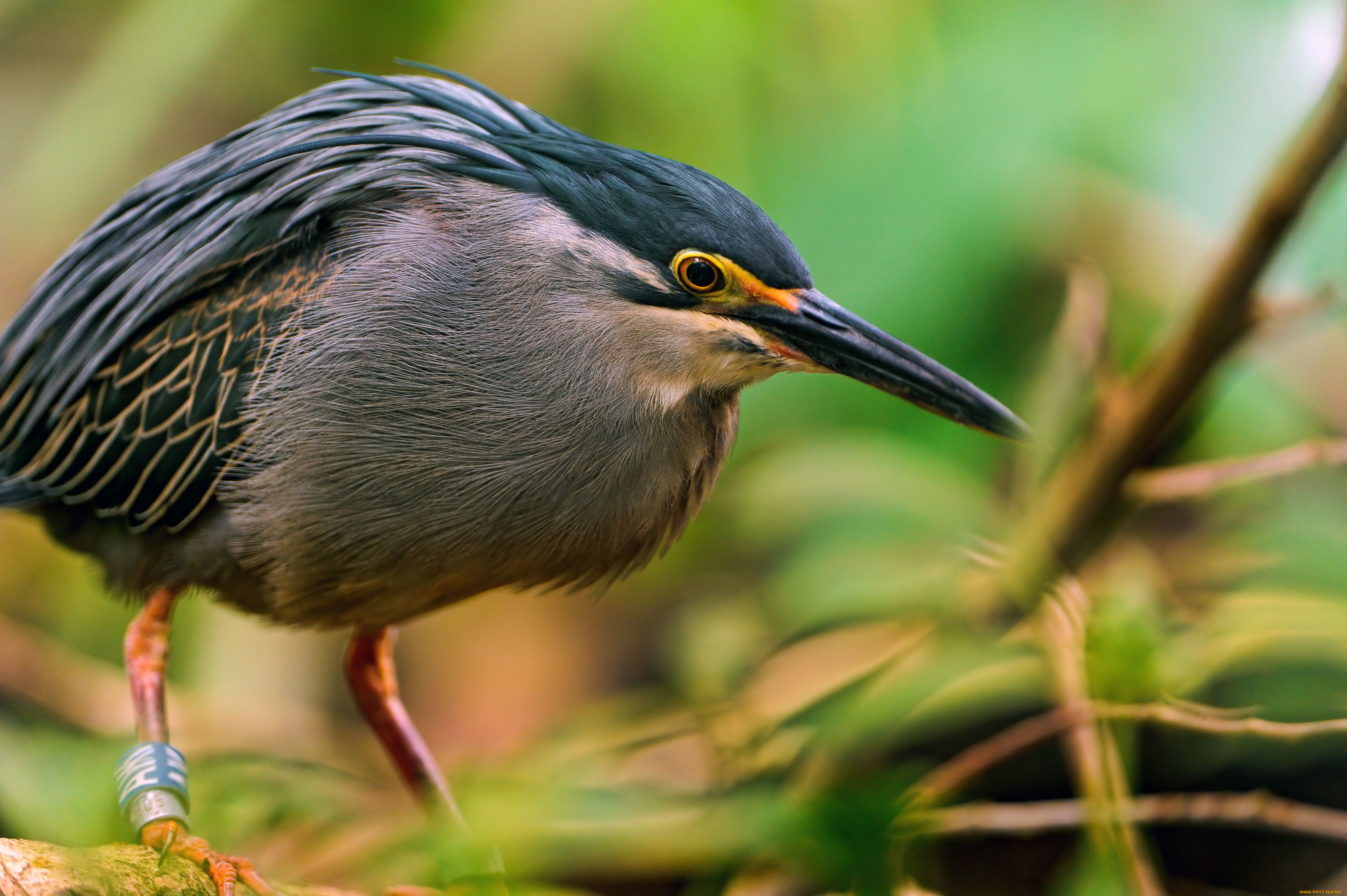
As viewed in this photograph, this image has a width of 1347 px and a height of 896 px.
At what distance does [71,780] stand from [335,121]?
1546mm

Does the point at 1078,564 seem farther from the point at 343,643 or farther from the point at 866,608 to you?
the point at 343,643

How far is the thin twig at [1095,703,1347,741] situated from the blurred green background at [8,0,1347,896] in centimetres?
5

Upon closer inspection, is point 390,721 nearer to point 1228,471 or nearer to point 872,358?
point 872,358

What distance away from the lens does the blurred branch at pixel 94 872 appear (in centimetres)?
151

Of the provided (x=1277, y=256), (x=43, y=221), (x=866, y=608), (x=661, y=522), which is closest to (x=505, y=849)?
(x=661, y=522)

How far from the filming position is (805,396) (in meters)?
3.27

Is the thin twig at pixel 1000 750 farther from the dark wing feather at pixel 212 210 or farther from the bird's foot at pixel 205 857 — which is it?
the dark wing feather at pixel 212 210

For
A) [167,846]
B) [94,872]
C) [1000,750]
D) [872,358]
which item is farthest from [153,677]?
[1000,750]

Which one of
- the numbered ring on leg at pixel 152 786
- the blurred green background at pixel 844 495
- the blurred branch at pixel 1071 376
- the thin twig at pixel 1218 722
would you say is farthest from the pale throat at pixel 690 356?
the blurred branch at pixel 1071 376

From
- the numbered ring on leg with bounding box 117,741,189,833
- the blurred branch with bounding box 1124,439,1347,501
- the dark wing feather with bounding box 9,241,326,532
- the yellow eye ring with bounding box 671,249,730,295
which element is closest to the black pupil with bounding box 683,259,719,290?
the yellow eye ring with bounding box 671,249,730,295

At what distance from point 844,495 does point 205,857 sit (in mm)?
1607

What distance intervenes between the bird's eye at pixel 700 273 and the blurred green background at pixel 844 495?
1036mm

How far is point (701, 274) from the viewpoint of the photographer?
1681 mm

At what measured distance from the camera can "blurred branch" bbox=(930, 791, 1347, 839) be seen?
7.88ft
